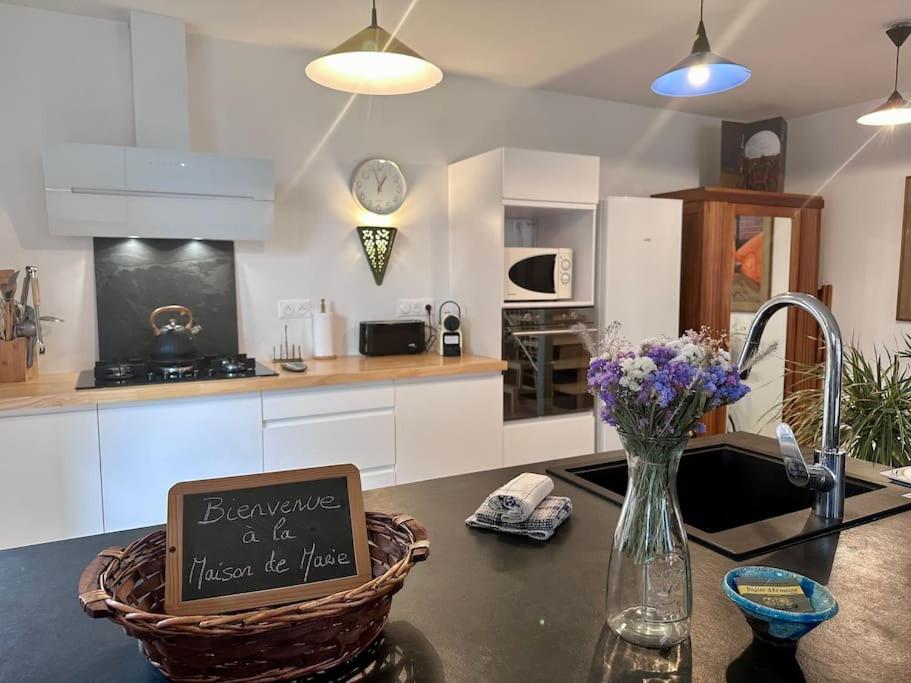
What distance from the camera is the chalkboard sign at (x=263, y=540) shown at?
822 mm

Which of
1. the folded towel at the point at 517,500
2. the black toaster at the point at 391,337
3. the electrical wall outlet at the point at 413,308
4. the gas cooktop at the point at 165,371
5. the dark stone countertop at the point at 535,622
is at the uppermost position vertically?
the electrical wall outlet at the point at 413,308

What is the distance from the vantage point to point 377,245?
11.2ft

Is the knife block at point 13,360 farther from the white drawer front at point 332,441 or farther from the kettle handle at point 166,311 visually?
the white drawer front at point 332,441

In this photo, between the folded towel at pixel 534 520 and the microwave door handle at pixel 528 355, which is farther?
the microwave door handle at pixel 528 355

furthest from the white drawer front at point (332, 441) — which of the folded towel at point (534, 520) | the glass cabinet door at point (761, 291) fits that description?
the glass cabinet door at point (761, 291)

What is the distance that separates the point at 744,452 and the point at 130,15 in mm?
2853

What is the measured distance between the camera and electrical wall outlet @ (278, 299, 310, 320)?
3.26m

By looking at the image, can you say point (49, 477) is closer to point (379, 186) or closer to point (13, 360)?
point (13, 360)

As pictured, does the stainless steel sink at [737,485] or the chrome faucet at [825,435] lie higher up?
the chrome faucet at [825,435]

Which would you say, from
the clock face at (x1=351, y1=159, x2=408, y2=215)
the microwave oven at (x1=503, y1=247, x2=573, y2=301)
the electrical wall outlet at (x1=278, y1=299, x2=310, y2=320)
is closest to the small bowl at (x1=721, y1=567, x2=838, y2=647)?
the microwave oven at (x1=503, y1=247, x2=573, y2=301)

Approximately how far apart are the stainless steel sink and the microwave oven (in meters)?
1.58

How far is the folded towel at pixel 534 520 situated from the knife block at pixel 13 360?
7.11 feet

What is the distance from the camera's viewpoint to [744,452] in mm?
1770

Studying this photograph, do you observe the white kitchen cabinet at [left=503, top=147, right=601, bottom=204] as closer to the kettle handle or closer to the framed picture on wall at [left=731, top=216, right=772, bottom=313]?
the framed picture on wall at [left=731, top=216, right=772, bottom=313]
